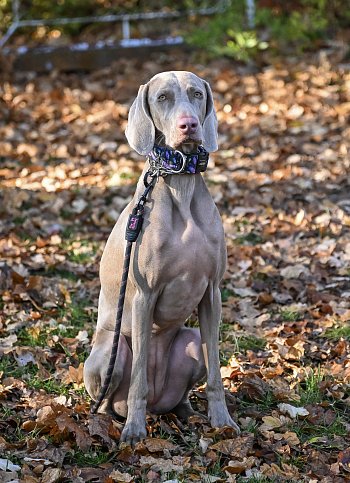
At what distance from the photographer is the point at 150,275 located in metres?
3.91

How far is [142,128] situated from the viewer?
397cm

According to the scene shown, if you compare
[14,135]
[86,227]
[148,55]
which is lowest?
[86,227]

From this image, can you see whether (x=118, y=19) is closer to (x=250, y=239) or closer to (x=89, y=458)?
(x=250, y=239)

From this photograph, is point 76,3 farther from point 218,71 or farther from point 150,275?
point 150,275

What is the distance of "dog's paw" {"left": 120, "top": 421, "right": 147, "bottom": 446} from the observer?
395cm

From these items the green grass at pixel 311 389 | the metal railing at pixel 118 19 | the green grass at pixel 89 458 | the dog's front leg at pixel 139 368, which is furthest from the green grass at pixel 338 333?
the metal railing at pixel 118 19

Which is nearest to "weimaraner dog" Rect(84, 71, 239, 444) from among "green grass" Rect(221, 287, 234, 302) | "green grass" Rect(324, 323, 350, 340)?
"green grass" Rect(324, 323, 350, 340)

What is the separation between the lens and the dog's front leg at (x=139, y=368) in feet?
13.0

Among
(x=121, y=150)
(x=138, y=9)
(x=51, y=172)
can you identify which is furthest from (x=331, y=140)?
(x=138, y=9)

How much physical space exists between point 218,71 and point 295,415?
272 inches

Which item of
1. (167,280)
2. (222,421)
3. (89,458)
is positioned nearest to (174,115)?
(167,280)

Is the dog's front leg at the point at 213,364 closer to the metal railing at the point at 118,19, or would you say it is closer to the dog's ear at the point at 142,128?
the dog's ear at the point at 142,128

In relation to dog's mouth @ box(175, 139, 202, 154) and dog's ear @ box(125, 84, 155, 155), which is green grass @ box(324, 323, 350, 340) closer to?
dog's mouth @ box(175, 139, 202, 154)

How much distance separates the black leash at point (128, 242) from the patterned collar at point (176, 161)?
0.17 feet
